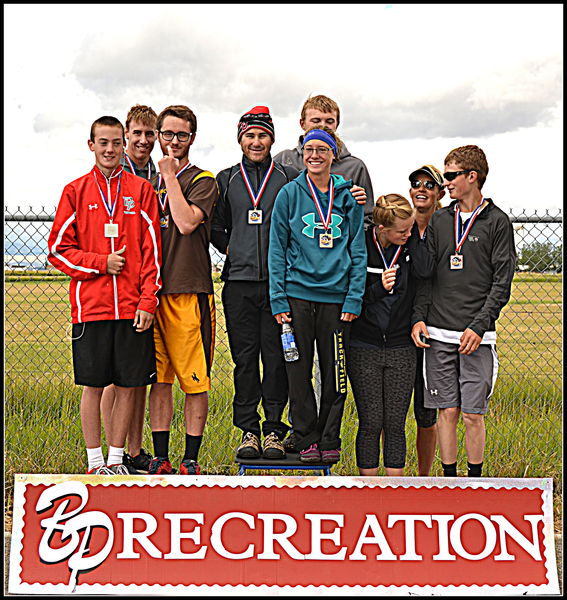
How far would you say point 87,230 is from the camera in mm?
4043

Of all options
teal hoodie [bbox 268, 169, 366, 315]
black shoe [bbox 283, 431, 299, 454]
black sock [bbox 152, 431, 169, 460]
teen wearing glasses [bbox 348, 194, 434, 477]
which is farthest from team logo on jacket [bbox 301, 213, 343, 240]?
black sock [bbox 152, 431, 169, 460]

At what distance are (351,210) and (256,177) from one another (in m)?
0.66

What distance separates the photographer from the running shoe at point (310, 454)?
4.04 m

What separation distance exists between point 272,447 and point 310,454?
0.24 m

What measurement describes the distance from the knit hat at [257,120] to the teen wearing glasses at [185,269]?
1.01 ft

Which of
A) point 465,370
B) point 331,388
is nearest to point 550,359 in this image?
point 465,370

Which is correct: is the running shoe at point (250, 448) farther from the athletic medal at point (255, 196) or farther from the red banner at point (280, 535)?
the athletic medal at point (255, 196)

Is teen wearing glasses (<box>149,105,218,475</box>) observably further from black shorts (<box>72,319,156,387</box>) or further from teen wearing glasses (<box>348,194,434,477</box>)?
teen wearing glasses (<box>348,194,434,477</box>)

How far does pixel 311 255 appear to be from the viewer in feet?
13.1

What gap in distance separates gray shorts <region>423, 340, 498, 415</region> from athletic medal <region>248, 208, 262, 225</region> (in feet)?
4.38

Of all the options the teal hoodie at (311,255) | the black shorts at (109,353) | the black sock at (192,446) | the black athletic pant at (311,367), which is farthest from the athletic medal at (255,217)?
the black sock at (192,446)

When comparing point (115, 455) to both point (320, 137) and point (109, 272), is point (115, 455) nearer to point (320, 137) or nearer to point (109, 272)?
point (109, 272)

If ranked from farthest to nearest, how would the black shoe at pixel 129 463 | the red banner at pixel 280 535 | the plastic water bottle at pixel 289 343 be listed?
the black shoe at pixel 129 463 < the plastic water bottle at pixel 289 343 < the red banner at pixel 280 535

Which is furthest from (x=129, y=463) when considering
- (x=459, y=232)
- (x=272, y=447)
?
(x=459, y=232)
